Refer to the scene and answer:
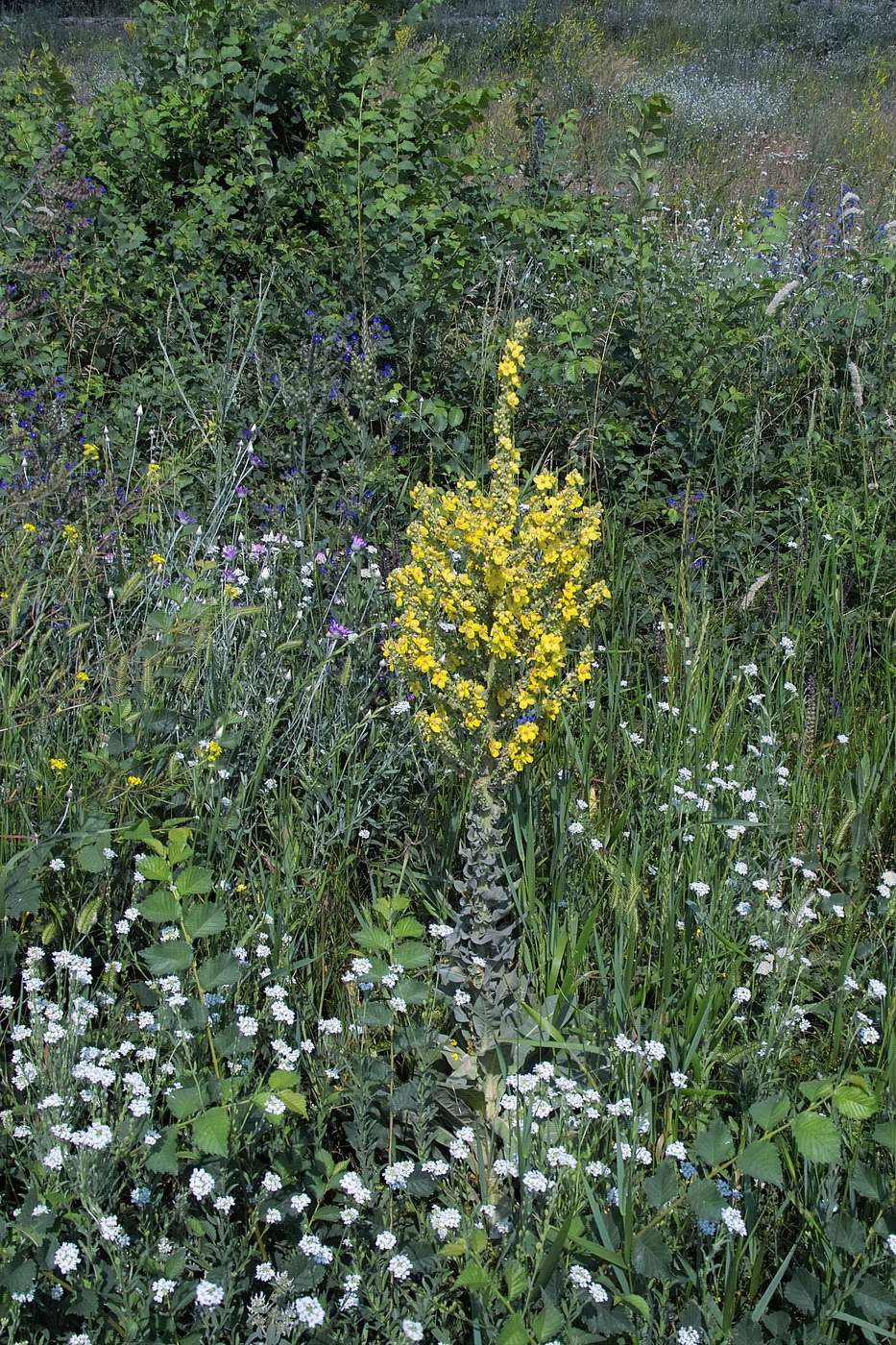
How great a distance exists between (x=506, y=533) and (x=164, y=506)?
169cm

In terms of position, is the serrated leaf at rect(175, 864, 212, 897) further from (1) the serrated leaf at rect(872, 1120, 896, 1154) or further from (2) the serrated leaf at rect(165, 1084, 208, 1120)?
(1) the serrated leaf at rect(872, 1120, 896, 1154)

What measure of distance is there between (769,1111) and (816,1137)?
0.09 metres

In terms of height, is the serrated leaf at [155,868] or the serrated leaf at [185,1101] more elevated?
the serrated leaf at [155,868]

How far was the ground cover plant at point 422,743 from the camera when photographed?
1.62 meters

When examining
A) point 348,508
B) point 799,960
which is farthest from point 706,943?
point 348,508

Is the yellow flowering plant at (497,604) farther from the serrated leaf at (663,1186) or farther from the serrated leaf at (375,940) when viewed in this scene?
the serrated leaf at (663,1186)

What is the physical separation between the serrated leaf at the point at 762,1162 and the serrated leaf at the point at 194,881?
37.0 inches

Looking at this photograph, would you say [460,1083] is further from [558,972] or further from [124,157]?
[124,157]

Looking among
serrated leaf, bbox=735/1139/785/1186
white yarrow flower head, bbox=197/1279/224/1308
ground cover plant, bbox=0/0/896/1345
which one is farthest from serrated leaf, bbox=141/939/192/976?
serrated leaf, bbox=735/1139/785/1186

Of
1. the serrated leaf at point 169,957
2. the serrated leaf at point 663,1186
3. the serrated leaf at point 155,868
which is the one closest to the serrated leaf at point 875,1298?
the serrated leaf at point 663,1186

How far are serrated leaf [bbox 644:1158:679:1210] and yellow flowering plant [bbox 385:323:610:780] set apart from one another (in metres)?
0.70

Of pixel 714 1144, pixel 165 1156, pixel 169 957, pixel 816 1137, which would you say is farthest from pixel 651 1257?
pixel 169 957

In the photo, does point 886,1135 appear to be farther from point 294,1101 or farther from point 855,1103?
point 294,1101

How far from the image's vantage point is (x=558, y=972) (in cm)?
222
